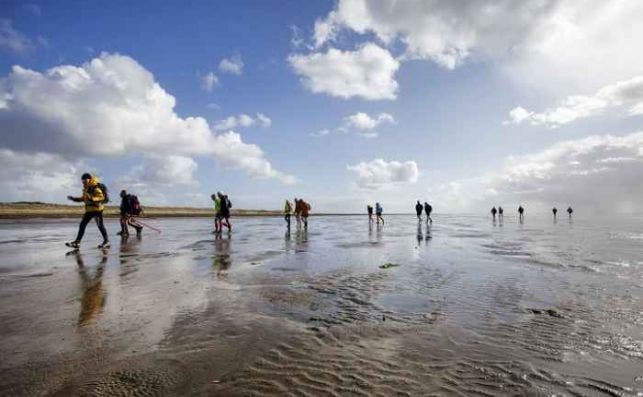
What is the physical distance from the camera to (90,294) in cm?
679

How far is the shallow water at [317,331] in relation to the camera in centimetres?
349

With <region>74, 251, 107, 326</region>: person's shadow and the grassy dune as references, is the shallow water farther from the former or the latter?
the grassy dune

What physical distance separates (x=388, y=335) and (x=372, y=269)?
5506mm

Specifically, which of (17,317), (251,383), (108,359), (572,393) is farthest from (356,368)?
(17,317)

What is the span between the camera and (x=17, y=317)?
5.38 metres

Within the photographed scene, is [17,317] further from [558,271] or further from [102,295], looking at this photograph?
[558,271]

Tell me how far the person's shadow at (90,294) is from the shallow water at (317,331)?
0.11 ft

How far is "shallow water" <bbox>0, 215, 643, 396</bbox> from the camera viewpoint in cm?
349

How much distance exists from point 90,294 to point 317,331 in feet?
14.7

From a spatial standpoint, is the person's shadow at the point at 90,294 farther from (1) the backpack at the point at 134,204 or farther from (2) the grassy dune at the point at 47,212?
(2) the grassy dune at the point at 47,212

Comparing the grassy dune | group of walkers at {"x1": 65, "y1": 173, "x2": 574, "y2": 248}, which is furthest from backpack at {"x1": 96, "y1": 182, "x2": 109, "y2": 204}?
the grassy dune

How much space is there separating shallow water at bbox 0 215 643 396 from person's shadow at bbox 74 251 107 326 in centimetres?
3

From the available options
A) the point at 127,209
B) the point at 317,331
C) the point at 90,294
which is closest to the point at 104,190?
the point at 127,209

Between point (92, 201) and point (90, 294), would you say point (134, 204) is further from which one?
point (90, 294)
